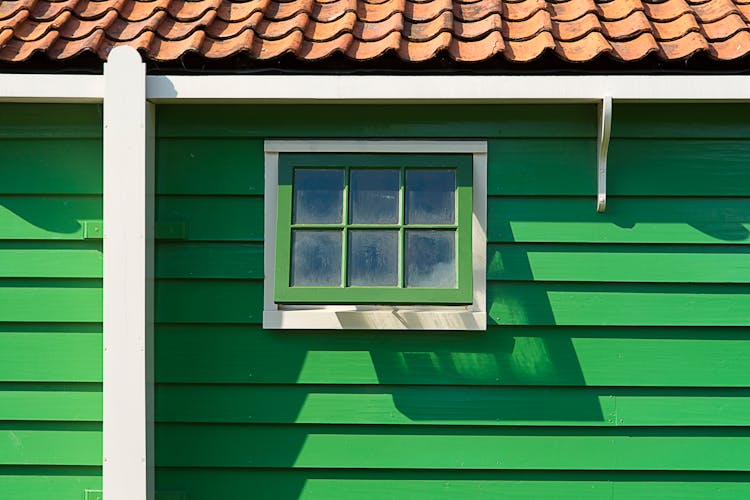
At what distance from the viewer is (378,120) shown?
3.12 m

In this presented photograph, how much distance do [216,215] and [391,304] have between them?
81 cm

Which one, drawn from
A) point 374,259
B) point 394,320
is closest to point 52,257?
point 374,259

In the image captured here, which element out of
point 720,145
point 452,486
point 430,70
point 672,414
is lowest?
point 452,486

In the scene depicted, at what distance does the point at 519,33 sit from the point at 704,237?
110cm

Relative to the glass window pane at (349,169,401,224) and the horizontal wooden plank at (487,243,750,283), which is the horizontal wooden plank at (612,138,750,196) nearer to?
the horizontal wooden plank at (487,243,750,283)

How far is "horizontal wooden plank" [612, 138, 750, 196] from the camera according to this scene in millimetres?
3082

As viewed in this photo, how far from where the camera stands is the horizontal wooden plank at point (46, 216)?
10.2 feet

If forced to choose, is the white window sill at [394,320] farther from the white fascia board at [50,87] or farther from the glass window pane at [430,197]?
the white fascia board at [50,87]

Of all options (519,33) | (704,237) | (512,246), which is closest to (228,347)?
(512,246)

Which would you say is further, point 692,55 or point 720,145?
point 720,145

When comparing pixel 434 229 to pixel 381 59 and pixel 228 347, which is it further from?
pixel 228 347

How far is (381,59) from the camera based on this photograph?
2.93 m

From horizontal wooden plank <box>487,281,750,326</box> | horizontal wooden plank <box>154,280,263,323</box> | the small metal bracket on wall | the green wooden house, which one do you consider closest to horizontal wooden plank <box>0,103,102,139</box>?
the green wooden house

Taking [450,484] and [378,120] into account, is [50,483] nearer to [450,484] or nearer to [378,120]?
[450,484]
